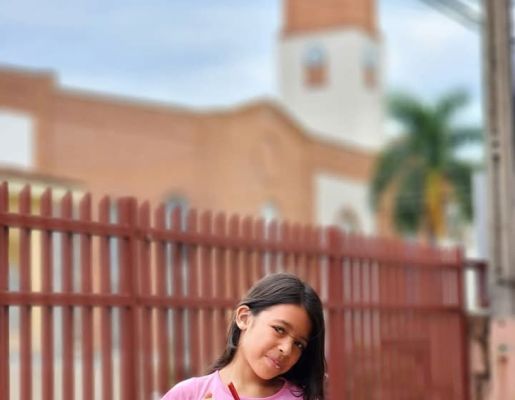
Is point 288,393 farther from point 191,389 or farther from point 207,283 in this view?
point 207,283

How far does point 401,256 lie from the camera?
934 centimetres

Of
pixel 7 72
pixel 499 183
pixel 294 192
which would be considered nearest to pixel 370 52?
pixel 294 192

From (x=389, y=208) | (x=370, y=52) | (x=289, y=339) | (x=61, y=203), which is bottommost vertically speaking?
(x=289, y=339)

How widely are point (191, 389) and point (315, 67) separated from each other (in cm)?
6956

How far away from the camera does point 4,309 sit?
532 cm

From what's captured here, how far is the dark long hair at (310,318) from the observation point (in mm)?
3514

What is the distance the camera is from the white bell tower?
70750 millimetres

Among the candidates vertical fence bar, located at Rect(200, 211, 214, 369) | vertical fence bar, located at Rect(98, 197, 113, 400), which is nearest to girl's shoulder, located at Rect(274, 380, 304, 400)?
vertical fence bar, located at Rect(98, 197, 113, 400)

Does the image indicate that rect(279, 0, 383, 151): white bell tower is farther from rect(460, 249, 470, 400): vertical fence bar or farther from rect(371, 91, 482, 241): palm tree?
rect(460, 249, 470, 400): vertical fence bar

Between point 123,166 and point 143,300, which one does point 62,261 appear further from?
point 123,166

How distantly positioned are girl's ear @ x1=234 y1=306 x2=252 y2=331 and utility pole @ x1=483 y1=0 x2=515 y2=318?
669cm

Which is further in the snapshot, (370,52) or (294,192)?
(370,52)

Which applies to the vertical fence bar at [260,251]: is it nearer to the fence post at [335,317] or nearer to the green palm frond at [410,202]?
the fence post at [335,317]

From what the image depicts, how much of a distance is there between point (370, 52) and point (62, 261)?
67.0m
